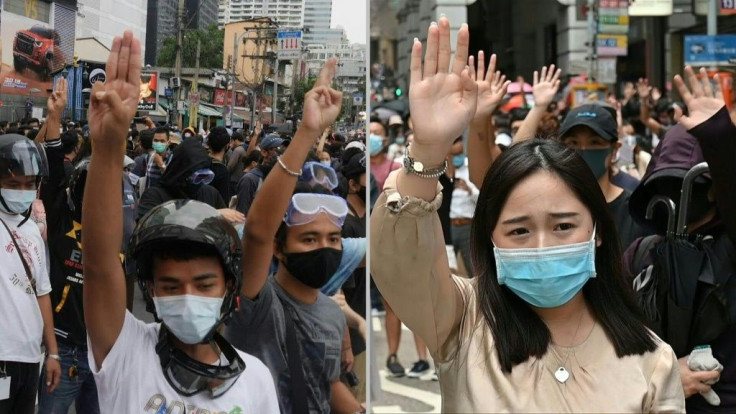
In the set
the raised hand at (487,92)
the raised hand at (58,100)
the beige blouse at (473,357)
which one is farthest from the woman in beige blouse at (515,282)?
the raised hand at (487,92)

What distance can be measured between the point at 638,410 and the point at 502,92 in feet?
7.31

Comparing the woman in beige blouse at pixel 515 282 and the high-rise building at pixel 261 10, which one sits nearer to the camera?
the woman in beige blouse at pixel 515 282

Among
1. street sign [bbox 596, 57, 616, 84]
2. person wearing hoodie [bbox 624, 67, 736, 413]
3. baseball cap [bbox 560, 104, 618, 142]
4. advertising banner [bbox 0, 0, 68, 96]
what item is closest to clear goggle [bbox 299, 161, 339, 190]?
advertising banner [bbox 0, 0, 68, 96]

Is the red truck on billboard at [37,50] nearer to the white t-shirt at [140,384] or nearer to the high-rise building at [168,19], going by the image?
the high-rise building at [168,19]

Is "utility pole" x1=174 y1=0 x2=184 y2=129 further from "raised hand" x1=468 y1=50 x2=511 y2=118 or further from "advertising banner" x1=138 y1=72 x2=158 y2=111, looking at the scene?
"raised hand" x1=468 y1=50 x2=511 y2=118

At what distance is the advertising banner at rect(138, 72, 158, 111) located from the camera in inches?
86.6

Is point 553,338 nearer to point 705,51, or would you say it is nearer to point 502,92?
point 502,92

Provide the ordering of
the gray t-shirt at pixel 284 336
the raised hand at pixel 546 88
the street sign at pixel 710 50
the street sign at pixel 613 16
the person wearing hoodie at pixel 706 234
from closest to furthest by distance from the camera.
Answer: the gray t-shirt at pixel 284 336, the person wearing hoodie at pixel 706 234, the raised hand at pixel 546 88, the street sign at pixel 710 50, the street sign at pixel 613 16

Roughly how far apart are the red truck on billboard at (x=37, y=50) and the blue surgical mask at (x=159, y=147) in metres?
0.27

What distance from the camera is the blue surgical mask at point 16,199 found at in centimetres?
220

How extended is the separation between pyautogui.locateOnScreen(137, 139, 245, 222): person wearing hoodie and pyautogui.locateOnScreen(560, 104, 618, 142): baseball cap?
248 cm

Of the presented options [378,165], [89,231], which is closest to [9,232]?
[89,231]

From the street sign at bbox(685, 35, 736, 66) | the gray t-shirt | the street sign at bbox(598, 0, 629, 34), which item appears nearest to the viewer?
the gray t-shirt

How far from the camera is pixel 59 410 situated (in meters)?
2.25
